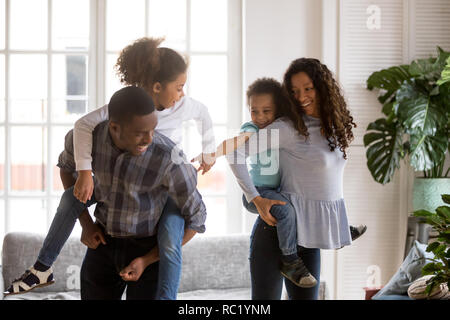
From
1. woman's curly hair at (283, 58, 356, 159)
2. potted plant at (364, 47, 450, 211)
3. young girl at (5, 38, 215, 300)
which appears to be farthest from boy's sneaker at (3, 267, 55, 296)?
potted plant at (364, 47, 450, 211)

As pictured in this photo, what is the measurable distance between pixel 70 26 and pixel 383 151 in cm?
166

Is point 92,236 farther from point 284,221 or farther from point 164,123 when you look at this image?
point 284,221

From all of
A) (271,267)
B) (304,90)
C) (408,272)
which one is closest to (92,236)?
(271,267)

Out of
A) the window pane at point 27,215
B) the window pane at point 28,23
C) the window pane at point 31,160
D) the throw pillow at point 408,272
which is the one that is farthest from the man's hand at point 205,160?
the throw pillow at point 408,272

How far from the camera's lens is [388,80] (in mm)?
2738

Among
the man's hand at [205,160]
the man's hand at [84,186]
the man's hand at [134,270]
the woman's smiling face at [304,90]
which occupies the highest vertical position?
the woman's smiling face at [304,90]

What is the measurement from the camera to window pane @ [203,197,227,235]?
226 cm

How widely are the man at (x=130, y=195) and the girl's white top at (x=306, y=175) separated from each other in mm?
166

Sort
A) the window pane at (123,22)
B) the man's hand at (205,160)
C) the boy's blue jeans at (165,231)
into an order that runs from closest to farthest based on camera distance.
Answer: the boy's blue jeans at (165,231), the man's hand at (205,160), the window pane at (123,22)

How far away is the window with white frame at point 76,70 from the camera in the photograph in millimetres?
1904

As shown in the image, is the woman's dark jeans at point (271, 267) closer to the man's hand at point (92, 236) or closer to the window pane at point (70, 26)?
the man's hand at point (92, 236)

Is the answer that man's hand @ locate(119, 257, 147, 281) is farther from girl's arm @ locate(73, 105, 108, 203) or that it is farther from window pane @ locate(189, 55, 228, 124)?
window pane @ locate(189, 55, 228, 124)
